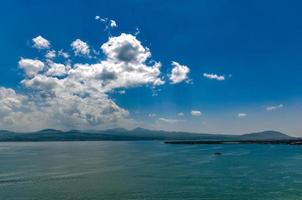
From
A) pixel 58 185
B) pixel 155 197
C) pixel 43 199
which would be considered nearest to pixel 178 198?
pixel 155 197

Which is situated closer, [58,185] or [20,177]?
[58,185]

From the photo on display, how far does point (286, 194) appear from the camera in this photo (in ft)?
156

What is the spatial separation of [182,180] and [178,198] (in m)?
15.2

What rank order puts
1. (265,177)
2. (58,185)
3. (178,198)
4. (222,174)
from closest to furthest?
(178,198) < (58,185) < (265,177) < (222,174)

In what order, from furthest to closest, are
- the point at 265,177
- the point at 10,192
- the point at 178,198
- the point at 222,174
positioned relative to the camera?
the point at 222,174 < the point at 265,177 < the point at 10,192 < the point at 178,198

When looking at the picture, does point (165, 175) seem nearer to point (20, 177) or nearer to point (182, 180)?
point (182, 180)

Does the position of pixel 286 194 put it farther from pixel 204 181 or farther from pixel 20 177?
pixel 20 177

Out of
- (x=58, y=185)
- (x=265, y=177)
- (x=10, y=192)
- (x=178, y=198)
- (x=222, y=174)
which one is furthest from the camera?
(x=222, y=174)

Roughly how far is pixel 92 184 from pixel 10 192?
44.1ft

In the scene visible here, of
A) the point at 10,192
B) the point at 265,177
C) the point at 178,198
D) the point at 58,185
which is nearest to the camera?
the point at 178,198

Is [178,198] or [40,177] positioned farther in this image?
[40,177]

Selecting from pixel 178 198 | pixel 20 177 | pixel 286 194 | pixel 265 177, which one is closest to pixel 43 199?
pixel 178 198

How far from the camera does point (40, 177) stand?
67438 millimetres

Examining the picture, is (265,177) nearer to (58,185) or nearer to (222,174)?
(222,174)
